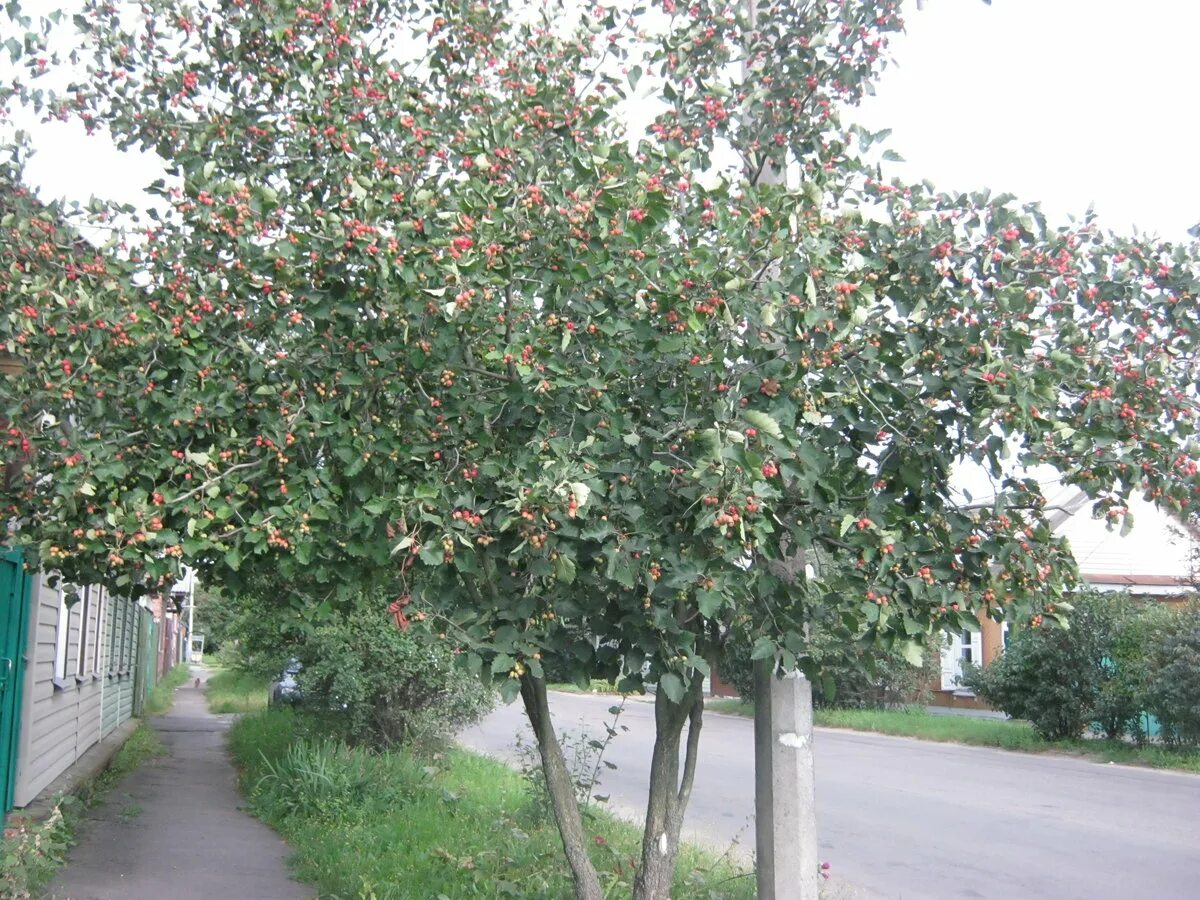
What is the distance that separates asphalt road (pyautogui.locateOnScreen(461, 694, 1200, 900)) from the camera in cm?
935

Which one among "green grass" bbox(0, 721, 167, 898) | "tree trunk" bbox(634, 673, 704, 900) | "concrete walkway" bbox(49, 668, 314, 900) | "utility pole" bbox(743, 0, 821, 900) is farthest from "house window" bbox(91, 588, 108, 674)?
"utility pole" bbox(743, 0, 821, 900)

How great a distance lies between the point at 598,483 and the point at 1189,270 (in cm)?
261

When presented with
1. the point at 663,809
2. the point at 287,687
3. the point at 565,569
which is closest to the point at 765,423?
the point at 565,569

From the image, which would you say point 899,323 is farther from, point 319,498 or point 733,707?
point 733,707

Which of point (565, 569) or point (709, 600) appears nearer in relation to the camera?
point (709, 600)

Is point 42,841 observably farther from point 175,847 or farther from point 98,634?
point 98,634

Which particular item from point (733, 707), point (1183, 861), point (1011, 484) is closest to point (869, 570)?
point (1011, 484)

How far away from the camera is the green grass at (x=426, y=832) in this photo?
7.16 meters

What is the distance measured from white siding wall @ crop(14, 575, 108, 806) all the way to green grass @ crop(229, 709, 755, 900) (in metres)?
1.94

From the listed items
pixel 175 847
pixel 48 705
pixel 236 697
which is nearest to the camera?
pixel 175 847

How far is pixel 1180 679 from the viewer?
17.2 m

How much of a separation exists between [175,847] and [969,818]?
794cm

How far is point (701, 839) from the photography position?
10.5 metres

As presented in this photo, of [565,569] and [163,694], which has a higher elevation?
[565,569]
